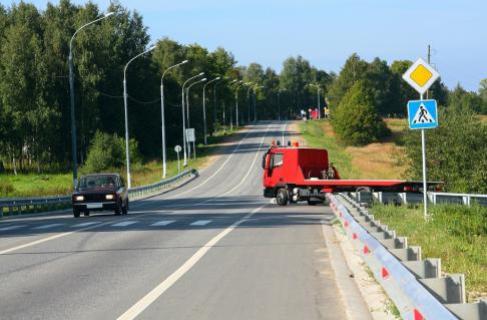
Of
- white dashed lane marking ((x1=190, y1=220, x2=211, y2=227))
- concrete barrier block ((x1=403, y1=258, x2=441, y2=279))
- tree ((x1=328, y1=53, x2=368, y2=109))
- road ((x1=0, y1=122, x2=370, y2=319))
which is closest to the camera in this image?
concrete barrier block ((x1=403, y1=258, x2=441, y2=279))

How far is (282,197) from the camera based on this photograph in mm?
39125

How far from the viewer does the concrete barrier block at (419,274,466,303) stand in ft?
24.8

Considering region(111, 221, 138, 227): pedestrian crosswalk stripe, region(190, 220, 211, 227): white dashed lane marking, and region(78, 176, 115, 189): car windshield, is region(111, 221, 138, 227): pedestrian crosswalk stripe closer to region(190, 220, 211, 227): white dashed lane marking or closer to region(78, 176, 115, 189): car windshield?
region(190, 220, 211, 227): white dashed lane marking

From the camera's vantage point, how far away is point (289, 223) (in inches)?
1044

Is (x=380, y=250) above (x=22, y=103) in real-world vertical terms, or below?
below

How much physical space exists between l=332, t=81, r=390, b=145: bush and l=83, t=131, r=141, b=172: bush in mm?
46436

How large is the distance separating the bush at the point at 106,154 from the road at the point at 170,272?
178ft

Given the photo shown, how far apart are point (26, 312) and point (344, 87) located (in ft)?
508

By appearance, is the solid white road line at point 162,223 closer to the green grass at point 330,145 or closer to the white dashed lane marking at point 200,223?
the white dashed lane marking at point 200,223

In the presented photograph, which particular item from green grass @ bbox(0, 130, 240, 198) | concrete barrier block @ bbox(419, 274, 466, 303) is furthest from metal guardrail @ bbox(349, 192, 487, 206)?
green grass @ bbox(0, 130, 240, 198)

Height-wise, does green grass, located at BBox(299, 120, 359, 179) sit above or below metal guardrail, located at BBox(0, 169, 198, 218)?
above

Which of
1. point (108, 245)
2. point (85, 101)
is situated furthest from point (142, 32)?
point (108, 245)

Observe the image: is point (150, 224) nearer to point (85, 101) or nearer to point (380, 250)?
point (380, 250)

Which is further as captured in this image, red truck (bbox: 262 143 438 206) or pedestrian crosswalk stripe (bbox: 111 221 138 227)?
red truck (bbox: 262 143 438 206)
